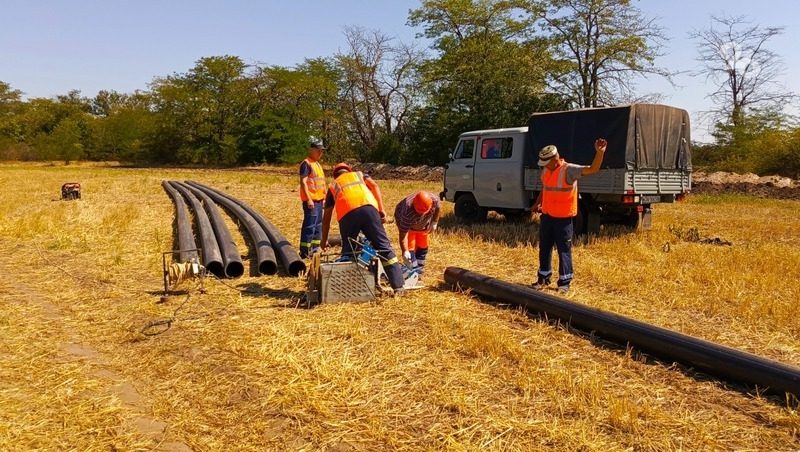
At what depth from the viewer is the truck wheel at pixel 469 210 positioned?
37.9 feet

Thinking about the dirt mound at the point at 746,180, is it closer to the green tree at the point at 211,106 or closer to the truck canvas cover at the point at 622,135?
the truck canvas cover at the point at 622,135

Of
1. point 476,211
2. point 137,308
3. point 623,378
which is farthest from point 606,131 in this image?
point 137,308

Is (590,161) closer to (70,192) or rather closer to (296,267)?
(296,267)

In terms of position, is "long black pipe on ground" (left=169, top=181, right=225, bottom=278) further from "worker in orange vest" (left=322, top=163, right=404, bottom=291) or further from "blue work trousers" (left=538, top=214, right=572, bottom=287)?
"blue work trousers" (left=538, top=214, right=572, bottom=287)

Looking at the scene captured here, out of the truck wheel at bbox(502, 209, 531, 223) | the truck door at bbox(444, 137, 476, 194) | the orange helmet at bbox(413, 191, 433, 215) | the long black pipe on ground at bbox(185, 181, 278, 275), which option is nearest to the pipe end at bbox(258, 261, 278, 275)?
the long black pipe on ground at bbox(185, 181, 278, 275)

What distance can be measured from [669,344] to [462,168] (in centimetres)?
773

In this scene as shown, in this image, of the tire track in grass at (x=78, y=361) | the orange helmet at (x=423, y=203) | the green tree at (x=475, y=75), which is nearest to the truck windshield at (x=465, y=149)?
the orange helmet at (x=423, y=203)

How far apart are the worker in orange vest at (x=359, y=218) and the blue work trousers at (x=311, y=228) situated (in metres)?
1.72

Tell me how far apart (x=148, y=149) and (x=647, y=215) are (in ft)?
140

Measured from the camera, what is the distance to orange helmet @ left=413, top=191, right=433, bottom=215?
6090mm

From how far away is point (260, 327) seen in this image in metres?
4.96

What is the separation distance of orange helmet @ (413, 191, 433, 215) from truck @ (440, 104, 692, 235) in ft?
14.6

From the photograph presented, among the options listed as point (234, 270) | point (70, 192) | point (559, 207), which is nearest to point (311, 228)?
point (234, 270)

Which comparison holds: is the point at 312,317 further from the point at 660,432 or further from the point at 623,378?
the point at 660,432
